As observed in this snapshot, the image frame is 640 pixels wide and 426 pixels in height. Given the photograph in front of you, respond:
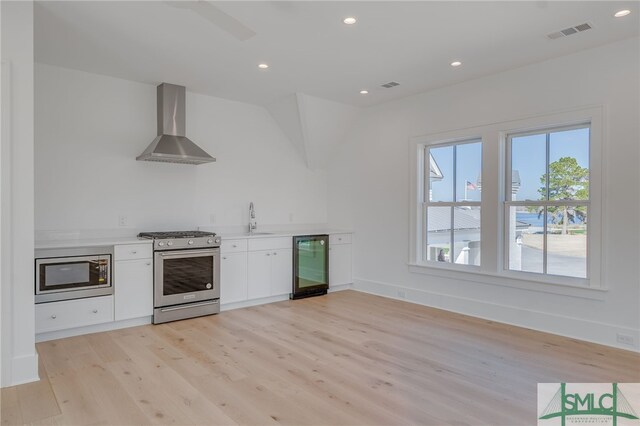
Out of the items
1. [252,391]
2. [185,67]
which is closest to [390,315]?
[252,391]

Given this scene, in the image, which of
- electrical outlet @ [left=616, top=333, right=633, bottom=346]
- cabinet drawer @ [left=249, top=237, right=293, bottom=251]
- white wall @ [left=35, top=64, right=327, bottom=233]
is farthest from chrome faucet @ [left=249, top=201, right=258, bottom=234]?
electrical outlet @ [left=616, top=333, right=633, bottom=346]

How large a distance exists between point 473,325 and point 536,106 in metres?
2.40

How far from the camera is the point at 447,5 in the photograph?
3004 millimetres

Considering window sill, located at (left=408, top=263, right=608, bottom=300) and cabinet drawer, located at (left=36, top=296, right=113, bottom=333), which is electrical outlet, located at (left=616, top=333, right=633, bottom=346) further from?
cabinet drawer, located at (left=36, top=296, right=113, bottom=333)

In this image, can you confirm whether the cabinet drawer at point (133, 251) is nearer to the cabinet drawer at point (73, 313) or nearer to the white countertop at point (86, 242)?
the white countertop at point (86, 242)

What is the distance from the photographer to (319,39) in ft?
11.8

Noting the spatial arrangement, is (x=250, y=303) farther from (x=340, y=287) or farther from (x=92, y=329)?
(x=92, y=329)

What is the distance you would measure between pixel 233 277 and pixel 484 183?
126 inches

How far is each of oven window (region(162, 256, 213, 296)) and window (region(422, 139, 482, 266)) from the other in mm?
2798

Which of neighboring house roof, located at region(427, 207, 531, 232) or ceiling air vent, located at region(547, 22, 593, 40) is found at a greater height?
ceiling air vent, located at region(547, 22, 593, 40)

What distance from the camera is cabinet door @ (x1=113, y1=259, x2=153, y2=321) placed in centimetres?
416

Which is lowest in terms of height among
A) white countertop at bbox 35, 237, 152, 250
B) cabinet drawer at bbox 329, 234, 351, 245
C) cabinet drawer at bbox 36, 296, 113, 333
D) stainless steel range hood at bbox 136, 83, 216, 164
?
cabinet drawer at bbox 36, 296, 113, 333

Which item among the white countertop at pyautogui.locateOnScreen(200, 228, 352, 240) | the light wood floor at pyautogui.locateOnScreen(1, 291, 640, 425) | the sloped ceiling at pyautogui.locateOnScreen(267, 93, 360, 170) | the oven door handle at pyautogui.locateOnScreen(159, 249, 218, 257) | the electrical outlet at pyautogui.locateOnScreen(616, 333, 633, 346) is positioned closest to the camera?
the light wood floor at pyautogui.locateOnScreen(1, 291, 640, 425)

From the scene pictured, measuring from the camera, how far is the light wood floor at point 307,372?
2506mm
